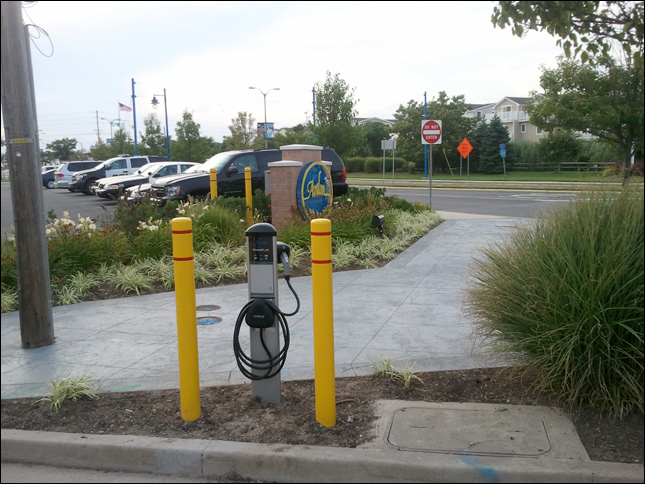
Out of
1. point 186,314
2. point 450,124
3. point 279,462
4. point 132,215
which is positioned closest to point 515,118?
point 450,124

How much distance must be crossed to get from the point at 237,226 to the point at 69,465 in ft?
24.2

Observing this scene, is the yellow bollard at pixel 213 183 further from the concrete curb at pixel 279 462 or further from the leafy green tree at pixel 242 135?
the leafy green tree at pixel 242 135

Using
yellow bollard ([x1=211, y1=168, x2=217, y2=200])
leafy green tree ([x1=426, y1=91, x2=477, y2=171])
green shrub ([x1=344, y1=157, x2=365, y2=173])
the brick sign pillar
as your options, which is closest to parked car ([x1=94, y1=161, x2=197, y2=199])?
yellow bollard ([x1=211, y1=168, x2=217, y2=200])

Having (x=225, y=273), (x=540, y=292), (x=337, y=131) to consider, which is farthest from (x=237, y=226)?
(x=337, y=131)

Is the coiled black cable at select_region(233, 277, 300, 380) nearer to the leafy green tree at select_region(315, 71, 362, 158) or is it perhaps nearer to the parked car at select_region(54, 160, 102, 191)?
the leafy green tree at select_region(315, 71, 362, 158)

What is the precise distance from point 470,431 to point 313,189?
30.1 feet

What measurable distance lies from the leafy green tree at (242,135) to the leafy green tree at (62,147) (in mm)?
10818

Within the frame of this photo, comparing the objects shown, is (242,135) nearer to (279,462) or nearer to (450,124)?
(450,124)

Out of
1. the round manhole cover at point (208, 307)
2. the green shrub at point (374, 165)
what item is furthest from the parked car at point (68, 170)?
the round manhole cover at point (208, 307)

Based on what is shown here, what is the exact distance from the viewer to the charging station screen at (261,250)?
13.5 feet

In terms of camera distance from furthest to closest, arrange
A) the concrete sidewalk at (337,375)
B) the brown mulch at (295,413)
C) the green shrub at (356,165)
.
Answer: the green shrub at (356,165) < the brown mulch at (295,413) < the concrete sidewalk at (337,375)

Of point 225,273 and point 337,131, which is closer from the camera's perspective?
point 225,273

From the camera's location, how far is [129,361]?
534 centimetres

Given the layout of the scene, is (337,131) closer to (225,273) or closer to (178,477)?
(225,273)
